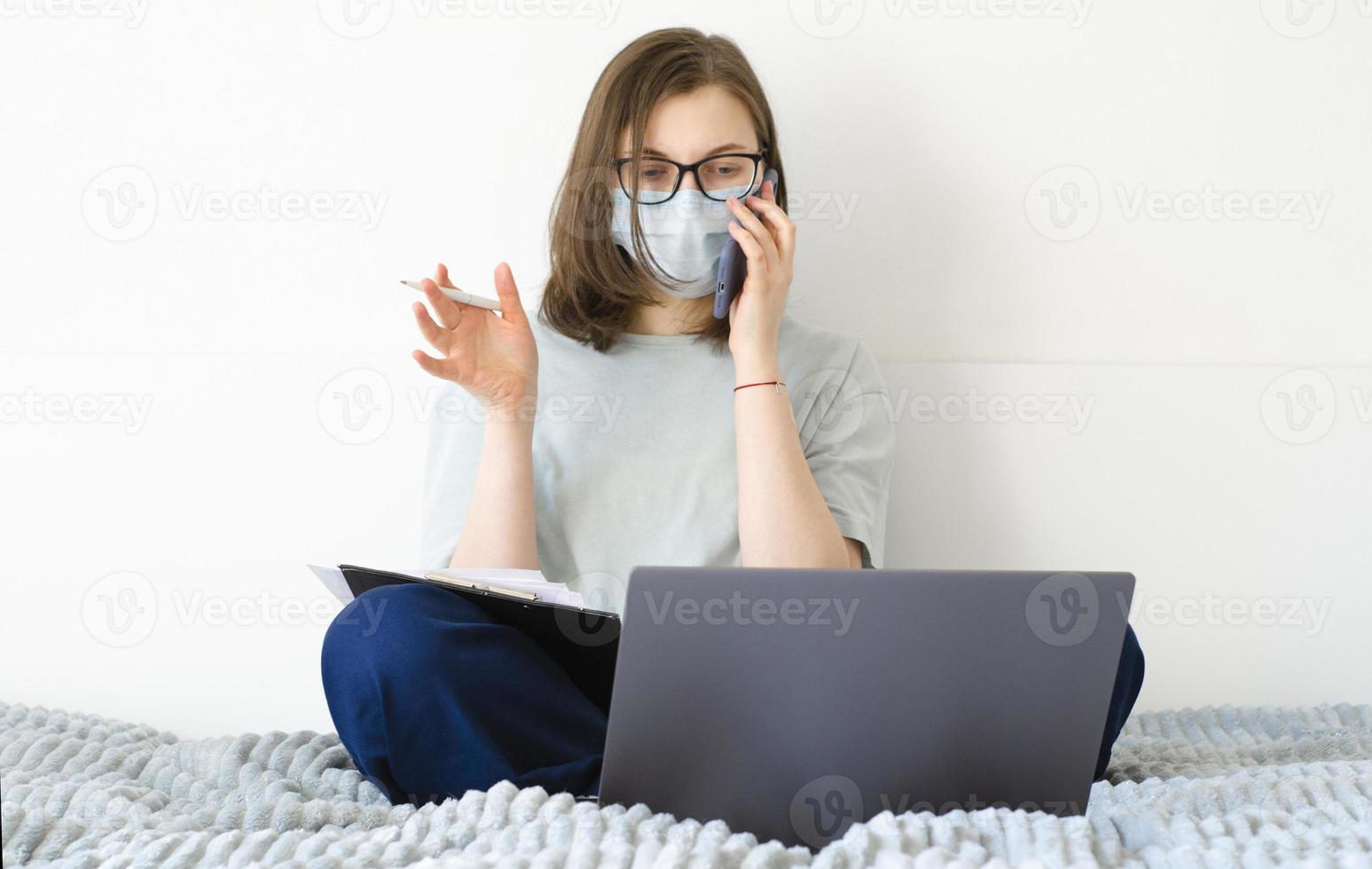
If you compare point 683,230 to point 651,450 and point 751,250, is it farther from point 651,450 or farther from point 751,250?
point 651,450

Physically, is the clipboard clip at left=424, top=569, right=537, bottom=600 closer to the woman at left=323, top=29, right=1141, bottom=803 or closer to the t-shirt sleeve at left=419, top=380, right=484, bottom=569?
the woman at left=323, top=29, right=1141, bottom=803

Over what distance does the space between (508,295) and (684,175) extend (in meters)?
0.25

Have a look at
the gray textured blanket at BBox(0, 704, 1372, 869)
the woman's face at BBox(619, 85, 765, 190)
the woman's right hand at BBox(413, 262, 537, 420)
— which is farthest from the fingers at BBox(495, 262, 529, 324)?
the gray textured blanket at BBox(0, 704, 1372, 869)

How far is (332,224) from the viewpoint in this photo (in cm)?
156

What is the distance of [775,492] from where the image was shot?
4.04ft

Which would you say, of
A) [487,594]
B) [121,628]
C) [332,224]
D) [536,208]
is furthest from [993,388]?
[121,628]

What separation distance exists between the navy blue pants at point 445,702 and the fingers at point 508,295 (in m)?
0.43

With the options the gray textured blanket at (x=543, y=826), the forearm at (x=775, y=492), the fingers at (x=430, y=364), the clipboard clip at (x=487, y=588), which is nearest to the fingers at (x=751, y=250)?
the forearm at (x=775, y=492)

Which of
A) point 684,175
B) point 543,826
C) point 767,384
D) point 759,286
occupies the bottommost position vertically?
point 543,826

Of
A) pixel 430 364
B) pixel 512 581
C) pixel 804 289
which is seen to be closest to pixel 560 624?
pixel 512 581

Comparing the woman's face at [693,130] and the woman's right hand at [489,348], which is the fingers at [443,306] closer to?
the woman's right hand at [489,348]

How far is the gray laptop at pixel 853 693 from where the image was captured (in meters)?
0.78

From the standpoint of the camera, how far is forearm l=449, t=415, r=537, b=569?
1.27m

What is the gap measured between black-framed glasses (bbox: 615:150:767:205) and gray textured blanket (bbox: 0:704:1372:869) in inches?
28.6
